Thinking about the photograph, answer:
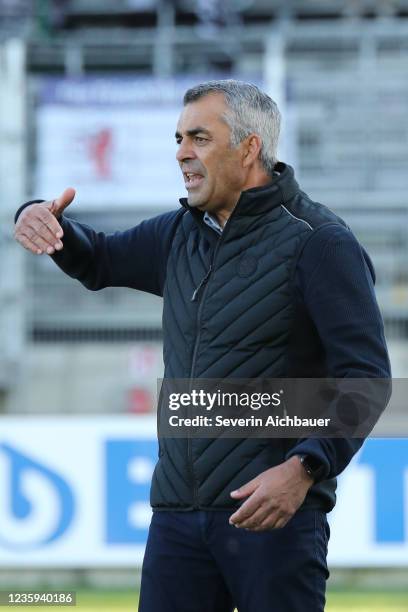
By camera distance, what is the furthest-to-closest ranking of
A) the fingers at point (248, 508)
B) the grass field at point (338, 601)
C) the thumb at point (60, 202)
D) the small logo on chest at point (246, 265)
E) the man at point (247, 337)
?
the grass field at point (338, 601)
the thumb at point (60, 202)
the small logo on chest at point (246, 265)
the man at point (247, 337)
the fingers at point (248, 508)

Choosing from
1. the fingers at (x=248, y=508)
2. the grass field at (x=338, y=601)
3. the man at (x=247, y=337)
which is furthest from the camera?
the grass field at (x=338, y=601)

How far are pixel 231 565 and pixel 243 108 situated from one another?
0.99m

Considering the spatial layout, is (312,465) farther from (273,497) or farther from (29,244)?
(29,244)

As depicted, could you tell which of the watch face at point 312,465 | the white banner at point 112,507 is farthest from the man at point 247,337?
the white banner at point 112,507

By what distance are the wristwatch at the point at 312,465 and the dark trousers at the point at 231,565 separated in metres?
0.18

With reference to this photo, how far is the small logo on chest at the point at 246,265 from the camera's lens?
281 cm

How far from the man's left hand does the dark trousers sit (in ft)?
0.50

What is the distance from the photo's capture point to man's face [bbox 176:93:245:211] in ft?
9.33

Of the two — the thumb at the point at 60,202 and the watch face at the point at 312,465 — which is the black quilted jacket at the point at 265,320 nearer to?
the watch face at the point at 312,465

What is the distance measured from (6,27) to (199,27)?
5.80 ft

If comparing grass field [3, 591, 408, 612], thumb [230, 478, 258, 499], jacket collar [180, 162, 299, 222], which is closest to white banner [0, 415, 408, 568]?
grass field [3, 591, 408, 612]

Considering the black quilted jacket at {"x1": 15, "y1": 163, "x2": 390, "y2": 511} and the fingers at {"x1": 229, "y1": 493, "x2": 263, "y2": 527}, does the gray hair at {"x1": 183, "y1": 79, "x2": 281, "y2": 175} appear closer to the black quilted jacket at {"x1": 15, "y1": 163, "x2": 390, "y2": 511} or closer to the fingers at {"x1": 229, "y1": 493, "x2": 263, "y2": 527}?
the black quilted jacket at {"x1": 15, "y1": 163, "x2": 390, "y2": 511}

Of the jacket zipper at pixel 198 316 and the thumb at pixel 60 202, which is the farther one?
the thumb at pixel 60 202

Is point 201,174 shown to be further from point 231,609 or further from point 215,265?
point 231,609
